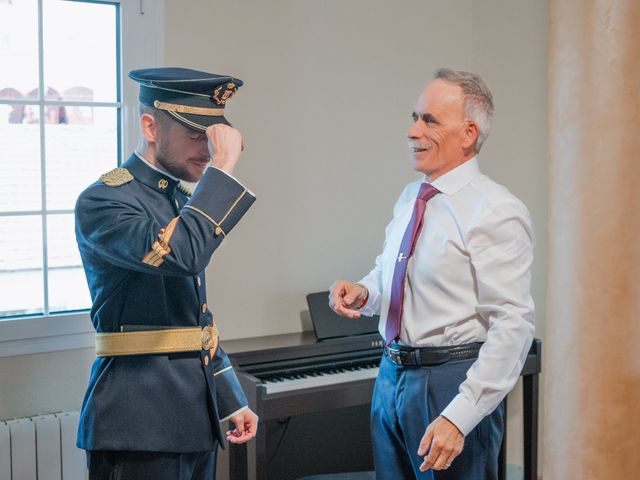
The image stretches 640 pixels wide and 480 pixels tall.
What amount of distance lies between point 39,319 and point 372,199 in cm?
159

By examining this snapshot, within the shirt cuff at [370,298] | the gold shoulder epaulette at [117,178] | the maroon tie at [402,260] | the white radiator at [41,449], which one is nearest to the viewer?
the gold shoulder epaulette at [117,178]

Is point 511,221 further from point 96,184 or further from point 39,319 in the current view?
point 39,319

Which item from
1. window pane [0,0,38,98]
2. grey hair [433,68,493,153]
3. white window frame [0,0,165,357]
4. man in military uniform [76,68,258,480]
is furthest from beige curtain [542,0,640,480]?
window pane [0,0,38,98]

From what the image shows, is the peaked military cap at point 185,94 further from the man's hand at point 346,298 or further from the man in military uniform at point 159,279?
the man's hand at point 346,298

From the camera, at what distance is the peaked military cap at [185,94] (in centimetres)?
191

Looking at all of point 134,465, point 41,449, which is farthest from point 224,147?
point 41,449

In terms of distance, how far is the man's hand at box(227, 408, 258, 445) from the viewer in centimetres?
212

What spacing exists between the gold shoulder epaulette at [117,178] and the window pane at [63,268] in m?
1.35

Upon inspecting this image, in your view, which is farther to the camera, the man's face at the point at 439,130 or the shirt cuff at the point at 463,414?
the man's face at the point at 439,130

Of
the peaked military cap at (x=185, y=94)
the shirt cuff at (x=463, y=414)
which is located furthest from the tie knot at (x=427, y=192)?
the peaked military cap at (x=185, y=94)

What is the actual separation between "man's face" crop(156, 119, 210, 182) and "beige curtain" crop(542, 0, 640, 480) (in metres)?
1.75

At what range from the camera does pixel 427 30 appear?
13.1 feet

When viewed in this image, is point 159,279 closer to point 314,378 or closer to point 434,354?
point 434,354

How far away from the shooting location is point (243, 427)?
2.13m
